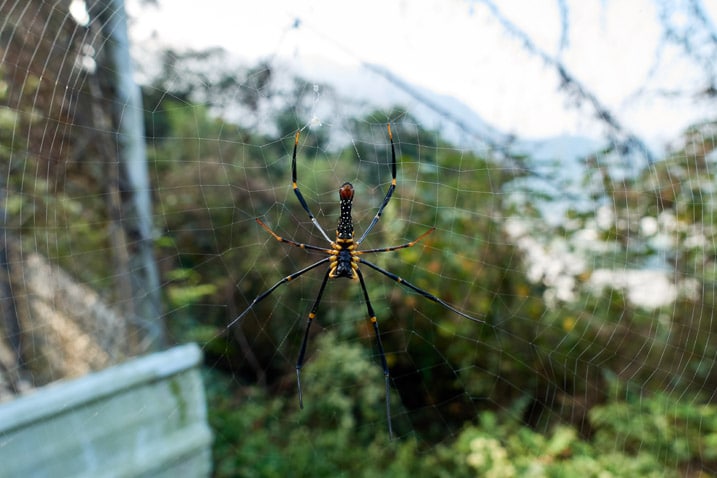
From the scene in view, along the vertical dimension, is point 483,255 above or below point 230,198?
below

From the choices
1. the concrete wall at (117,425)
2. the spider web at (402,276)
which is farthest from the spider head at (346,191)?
the concrete wall at (117,425)

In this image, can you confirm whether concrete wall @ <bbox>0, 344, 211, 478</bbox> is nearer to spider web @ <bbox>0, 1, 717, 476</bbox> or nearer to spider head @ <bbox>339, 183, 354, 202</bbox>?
spider web @ <bbox>0, 1, 717, 476</bbox>

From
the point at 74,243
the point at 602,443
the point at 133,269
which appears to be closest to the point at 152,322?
the point at 133,269

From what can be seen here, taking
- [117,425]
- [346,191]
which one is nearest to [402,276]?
[346,191]

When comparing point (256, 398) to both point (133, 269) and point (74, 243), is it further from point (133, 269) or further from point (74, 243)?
point (74, 243)

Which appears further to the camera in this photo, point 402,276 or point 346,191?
point 402,276

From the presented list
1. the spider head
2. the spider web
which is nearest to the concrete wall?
the spider web

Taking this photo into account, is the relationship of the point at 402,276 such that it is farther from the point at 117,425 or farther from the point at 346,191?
the point at 117,425

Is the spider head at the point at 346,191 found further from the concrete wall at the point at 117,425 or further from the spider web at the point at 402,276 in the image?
the concrete wall at the point at 117,425
